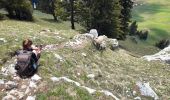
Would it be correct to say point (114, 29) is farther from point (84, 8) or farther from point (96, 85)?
point (96, 85)

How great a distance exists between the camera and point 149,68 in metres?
35.9

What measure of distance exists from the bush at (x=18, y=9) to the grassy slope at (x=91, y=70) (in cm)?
2150

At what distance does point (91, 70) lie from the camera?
30.9m

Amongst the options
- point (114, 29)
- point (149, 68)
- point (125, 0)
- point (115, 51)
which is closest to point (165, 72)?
point (149, 68)

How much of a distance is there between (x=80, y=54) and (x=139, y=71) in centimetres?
520

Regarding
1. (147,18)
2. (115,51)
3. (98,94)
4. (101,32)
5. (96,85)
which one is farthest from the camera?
(147,18)

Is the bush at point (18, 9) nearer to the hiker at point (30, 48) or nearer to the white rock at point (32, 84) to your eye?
the hiker at point (30, 48)

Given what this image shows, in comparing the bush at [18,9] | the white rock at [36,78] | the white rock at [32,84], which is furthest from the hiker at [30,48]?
the bush at [18,9]

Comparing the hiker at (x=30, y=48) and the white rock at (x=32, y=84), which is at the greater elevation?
the hiker at (x=30, y=48)

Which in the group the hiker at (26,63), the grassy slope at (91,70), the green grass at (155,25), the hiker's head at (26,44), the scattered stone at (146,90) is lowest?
the green grass at (155,25)

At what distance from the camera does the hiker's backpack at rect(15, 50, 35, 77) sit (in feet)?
86.8

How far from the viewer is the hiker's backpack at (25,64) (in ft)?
86.8

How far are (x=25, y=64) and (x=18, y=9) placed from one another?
33.1 metres

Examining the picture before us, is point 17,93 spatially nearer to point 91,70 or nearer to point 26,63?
point 26,63
